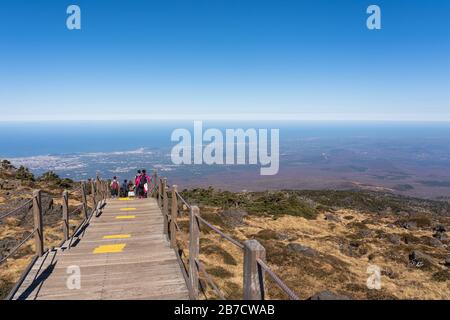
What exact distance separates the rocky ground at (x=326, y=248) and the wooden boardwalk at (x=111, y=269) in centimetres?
185

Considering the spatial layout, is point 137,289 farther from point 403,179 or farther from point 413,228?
point 403,179

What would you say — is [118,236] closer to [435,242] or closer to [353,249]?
[353,249]

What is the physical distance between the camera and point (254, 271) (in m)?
3.67

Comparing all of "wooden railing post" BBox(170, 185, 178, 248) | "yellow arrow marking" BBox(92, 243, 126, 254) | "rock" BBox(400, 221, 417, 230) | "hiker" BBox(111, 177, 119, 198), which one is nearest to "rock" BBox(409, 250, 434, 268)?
"rock" BBox(400, 221, 417, 230)

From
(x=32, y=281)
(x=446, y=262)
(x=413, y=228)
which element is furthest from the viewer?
(x=413, y=228)

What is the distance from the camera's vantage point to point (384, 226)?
25.3m

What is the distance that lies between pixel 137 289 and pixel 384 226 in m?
22.9

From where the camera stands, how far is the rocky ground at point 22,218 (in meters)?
12.0

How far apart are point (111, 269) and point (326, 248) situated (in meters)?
13.6

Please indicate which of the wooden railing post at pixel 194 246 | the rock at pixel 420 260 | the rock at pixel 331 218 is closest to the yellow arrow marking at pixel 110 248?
the wooden railing post at pixel 194 246

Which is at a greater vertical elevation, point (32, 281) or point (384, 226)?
point (32, 281)

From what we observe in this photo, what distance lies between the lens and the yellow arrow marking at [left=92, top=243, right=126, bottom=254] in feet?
32.4

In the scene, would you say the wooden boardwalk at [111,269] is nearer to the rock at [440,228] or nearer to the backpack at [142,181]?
the backpack at [142,181]
